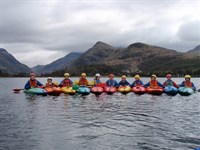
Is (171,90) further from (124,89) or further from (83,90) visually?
(83,90)

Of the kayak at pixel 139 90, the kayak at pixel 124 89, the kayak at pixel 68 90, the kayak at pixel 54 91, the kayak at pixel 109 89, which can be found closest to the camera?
the kayak at pixel 54 91

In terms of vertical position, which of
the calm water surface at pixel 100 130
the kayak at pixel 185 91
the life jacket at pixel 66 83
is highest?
the life jacket at pixel 66 83

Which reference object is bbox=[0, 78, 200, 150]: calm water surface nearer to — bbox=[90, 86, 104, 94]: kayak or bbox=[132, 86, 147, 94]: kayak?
bbox=[90, 86, 104, 94]: kayak

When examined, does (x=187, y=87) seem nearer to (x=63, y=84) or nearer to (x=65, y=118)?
(x=63, y=84)

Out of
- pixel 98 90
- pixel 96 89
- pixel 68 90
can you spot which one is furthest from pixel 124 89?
pixel 68 90

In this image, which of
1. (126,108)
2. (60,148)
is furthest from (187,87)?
(60,148)

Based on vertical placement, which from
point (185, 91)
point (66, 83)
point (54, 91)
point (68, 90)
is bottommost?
point (185, 91)

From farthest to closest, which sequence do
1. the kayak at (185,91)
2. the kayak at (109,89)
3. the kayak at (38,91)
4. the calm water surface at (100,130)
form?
the kayak at (109,89) < the kayak at (185,91) < the kayak at (38,91) < the calm water surface at (100,130)

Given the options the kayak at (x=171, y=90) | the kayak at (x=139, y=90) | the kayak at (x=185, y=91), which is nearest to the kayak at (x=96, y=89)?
the kayak at (x=139, y=90)

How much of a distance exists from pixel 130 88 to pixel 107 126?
21208mm

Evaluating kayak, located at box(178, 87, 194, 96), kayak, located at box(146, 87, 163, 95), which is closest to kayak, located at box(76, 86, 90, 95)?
kayak, located at box(146, 87, 163, 95)

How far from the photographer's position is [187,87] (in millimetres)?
39344

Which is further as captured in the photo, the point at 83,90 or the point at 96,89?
the point at 96,89

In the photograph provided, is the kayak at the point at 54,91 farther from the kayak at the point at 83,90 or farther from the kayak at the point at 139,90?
the kayak at the point at 139,90
